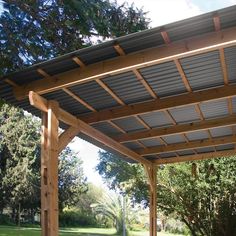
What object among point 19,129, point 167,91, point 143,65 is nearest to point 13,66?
point 167,91

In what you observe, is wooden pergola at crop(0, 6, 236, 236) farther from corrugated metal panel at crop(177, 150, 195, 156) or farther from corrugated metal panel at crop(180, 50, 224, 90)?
corrugated metal panel at crop(177, 150, 195, 156)

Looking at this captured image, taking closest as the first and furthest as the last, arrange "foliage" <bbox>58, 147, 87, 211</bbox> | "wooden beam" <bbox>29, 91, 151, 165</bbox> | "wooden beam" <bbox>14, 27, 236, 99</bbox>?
"wooden beam" <bbox>14, 27, 236, 99</bbox>, "wooden beam" <bbox>29, 91, 151, 165</bbox>, "foliage" <bbox>58, 147, 87, 211</bbox>

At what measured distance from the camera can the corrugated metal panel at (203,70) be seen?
4.36m

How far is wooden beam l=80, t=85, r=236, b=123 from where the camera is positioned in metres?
5.24

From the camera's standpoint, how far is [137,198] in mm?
18219

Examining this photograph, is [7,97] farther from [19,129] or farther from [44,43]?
[19,129]

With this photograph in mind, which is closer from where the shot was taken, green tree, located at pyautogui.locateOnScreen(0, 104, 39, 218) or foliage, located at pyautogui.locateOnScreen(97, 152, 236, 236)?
foliage, located at pyautogui.locateOnScreen(97, 152, 236, 236)

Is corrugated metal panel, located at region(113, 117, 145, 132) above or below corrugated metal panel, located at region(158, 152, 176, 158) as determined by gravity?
above

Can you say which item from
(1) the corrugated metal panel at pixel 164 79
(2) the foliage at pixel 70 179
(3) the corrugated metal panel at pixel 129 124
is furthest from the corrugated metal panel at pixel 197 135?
(2) the foliage at pixel 70 179

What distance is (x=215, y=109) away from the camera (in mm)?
6375

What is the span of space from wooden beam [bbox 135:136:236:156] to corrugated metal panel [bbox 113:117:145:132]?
1692 millimetres

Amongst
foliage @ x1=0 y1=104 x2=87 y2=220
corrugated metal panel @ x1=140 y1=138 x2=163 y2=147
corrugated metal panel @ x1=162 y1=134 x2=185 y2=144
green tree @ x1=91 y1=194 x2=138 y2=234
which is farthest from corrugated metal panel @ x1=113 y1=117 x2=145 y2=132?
foliage @ x1=0 y1=104 x2=87 y2=220

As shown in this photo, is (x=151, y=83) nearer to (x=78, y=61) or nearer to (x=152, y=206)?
(x=78, y=61)

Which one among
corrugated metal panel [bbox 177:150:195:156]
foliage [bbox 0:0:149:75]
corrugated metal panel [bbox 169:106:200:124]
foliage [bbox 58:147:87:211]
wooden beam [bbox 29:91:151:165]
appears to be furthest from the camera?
foliage [bbox 58:147:87:211]
